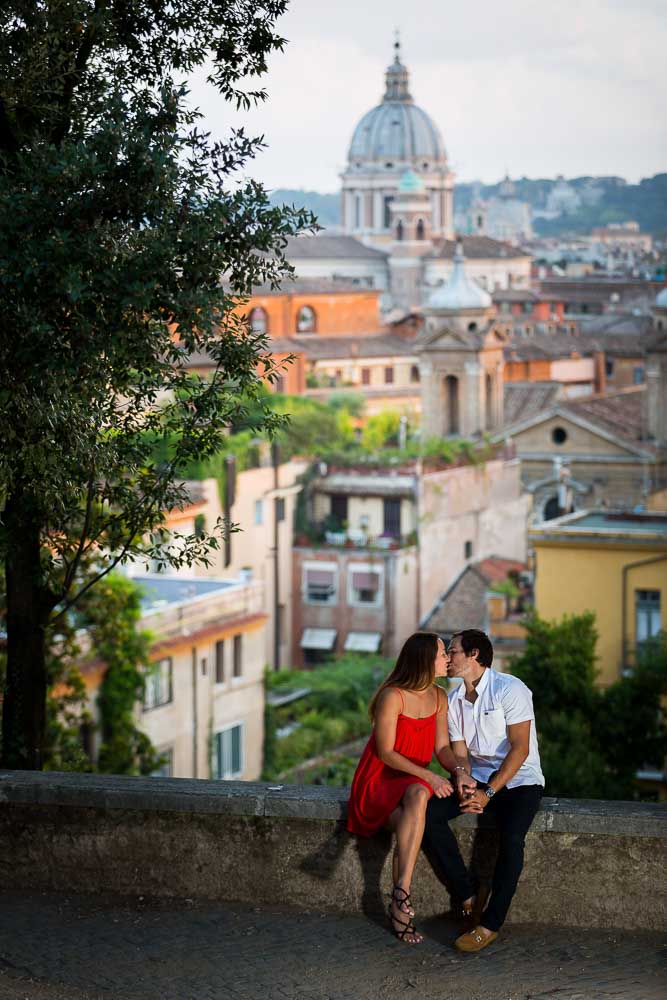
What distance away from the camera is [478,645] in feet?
24.3

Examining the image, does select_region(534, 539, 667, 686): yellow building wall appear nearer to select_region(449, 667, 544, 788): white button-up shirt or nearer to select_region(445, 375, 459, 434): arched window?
select_region(449, 667, 544, 788): white button-up shirt

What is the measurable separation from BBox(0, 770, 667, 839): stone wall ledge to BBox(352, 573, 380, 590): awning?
4202cm

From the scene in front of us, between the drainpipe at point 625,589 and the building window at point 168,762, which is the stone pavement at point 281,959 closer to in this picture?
the building window at point 168,762

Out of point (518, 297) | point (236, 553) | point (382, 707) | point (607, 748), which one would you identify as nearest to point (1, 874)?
point (382, 707)

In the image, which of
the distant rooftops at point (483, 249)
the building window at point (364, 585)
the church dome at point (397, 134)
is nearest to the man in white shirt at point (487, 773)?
the building window at point (364, 585)

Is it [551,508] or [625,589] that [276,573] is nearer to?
[551,508]

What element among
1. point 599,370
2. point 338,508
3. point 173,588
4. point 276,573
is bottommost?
point 276,573

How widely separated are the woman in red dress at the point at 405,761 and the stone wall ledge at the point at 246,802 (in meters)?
0.23

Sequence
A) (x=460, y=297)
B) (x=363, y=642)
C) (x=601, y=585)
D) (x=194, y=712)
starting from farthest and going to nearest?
(x=460, y=297), (x=363, y=642), (x=194, y=712), (x=601, y=585)

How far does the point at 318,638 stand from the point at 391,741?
43.3m

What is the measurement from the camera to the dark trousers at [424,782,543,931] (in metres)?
7.15

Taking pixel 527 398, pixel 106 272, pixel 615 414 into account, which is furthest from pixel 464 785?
pixel 527 398

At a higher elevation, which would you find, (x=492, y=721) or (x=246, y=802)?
(x=492, y=721)

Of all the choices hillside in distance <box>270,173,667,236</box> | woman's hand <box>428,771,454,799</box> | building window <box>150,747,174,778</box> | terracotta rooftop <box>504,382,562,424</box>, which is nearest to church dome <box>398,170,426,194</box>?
hillside in distance <box>270,173,667,236</box>
